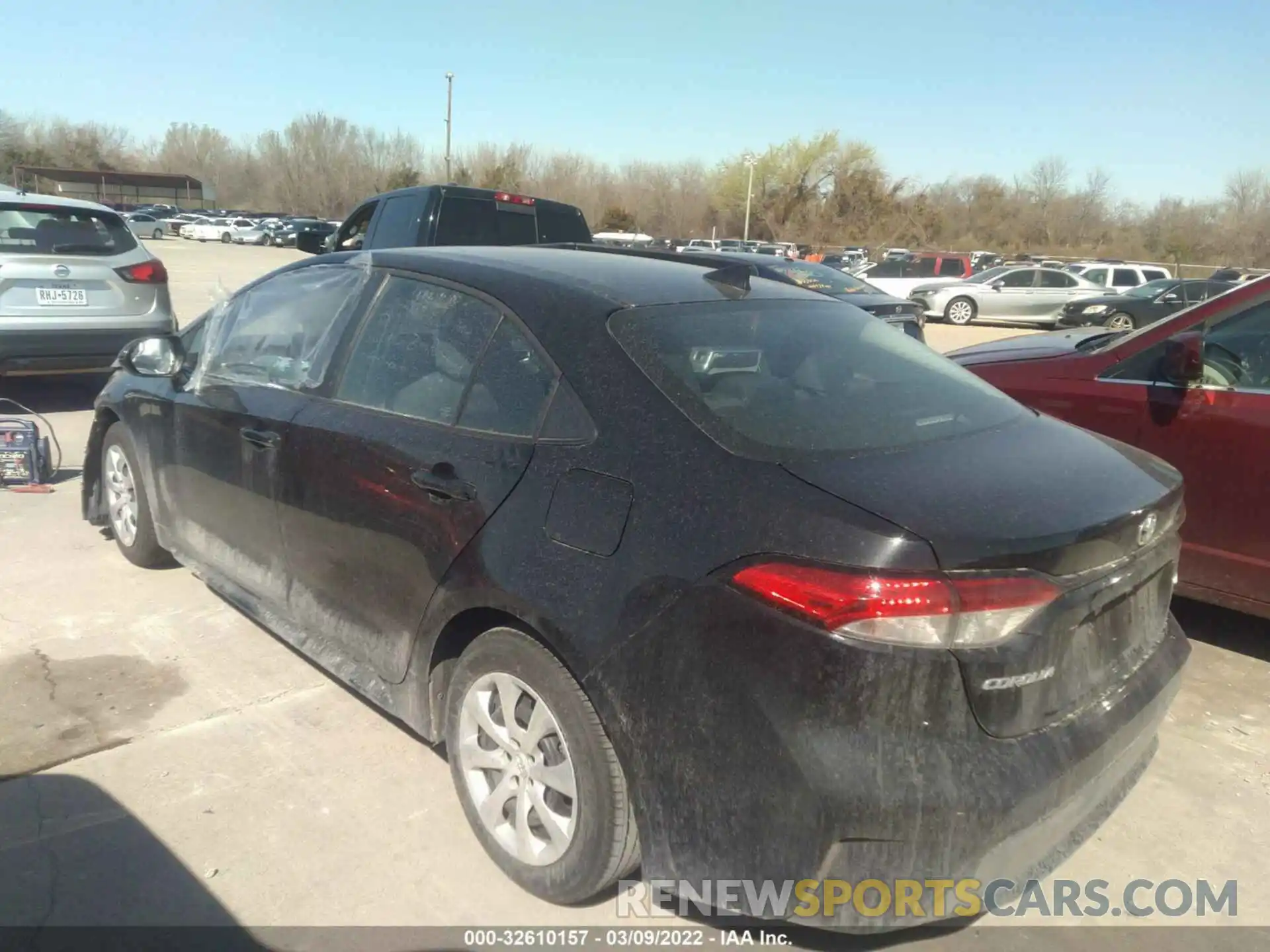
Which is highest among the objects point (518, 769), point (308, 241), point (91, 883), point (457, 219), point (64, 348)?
point (457, 219)

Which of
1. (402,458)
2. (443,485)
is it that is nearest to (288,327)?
(402,458)

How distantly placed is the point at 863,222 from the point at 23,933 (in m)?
57.8

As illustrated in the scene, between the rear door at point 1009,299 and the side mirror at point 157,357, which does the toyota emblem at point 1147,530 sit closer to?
the side mirror at point 157,357

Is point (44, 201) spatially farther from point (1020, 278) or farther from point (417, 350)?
point (1020, 278)

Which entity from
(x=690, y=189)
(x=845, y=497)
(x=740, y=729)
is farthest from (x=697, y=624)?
(x=690, y=189)

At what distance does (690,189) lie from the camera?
7412 cm

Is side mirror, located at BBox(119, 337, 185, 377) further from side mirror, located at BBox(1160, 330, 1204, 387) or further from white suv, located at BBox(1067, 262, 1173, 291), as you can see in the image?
white suv, located at BBox(1067, 262, 1173, 291)

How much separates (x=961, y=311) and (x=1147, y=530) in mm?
23662

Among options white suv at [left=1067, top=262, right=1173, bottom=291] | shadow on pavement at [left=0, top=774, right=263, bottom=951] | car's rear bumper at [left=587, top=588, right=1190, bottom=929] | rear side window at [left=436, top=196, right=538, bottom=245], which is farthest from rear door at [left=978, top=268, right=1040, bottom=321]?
shadow on pavement at [left=0, top=774, right=263, bottom=951]

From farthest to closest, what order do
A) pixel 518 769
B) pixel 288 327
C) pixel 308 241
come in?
1. pixel 308 241
2. pixel 288 327
3. pixel 518 769

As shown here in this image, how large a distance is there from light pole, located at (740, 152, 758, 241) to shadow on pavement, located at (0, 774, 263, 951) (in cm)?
5614

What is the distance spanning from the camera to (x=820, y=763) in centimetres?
196

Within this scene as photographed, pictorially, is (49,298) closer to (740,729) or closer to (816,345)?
(816,345)

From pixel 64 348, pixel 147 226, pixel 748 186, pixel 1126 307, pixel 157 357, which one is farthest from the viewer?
pixel 748 186
